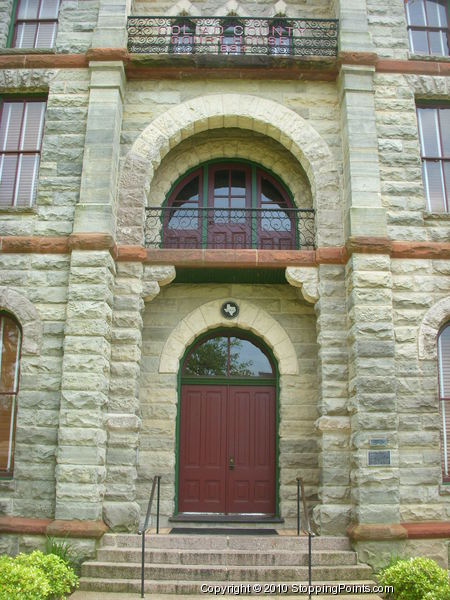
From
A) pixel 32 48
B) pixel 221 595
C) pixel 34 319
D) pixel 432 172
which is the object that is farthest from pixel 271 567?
pixel 32 48

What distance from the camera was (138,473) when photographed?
1027cm

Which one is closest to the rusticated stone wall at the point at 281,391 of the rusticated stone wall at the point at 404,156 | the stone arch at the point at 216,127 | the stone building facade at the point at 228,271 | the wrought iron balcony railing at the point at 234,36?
the stone building facade at the point at 228,271

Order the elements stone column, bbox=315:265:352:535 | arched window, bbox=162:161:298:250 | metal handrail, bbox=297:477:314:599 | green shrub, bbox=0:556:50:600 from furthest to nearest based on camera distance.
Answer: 1. arched window, bbox=162:161:298:250
2. stone column, bbox=315:265:352:535
3. metal handrail, bbox=297:477:314:599
4. green shrub, bbox=0:556:50:600

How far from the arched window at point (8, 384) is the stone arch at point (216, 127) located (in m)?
2.32

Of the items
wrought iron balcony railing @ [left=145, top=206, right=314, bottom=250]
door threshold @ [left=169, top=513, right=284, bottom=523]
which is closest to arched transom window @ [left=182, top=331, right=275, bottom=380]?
wrought iron balcony railing @ [left=145, top=206, right=314, bottom=250]

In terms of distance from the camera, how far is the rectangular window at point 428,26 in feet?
37.4

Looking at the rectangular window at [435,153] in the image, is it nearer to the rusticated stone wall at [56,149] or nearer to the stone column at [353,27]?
the stone column at [353,27]

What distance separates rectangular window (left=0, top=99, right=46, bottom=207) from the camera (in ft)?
34.3

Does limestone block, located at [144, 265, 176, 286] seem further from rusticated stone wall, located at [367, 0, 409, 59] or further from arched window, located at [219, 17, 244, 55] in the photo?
rusticated stone wall, located at [367, 0, 409, 59]

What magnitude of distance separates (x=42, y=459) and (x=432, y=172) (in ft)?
25.9

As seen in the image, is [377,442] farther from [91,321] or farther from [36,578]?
[36,578]

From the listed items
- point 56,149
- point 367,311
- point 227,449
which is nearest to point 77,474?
point 227,449

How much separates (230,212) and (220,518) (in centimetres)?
539

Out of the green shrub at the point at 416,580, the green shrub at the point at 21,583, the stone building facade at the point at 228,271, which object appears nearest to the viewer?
the green shrub at the point at 21,583
